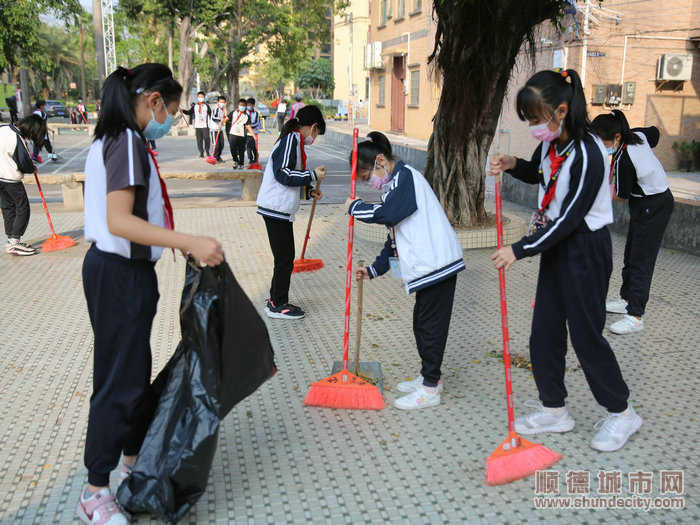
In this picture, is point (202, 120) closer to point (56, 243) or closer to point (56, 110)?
point (56, 243)

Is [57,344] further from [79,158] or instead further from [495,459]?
[79,158]

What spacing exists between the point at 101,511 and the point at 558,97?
8.52 ft

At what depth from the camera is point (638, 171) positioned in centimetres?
439

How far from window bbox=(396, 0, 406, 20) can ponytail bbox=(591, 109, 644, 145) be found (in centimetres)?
2189

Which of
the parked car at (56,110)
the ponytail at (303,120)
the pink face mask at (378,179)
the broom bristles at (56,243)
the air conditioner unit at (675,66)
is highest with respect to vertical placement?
the parked car at (56,110)

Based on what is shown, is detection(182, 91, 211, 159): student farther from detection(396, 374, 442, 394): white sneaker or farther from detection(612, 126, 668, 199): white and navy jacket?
Result: detection(396, 374, 442, 394): white sneaker

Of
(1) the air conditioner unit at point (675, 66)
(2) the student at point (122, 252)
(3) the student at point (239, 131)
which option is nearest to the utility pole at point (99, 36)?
(3) the student at point (239, 131)

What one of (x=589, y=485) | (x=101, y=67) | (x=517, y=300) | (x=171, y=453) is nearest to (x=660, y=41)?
(x=517, y=300)

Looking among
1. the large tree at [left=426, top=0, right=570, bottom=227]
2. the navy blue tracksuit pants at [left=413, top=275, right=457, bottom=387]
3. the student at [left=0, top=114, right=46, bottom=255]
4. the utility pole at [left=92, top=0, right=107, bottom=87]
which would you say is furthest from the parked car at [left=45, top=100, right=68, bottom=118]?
the navy blue tracksuit pants at [left=413, top=275, right=457, bottom=387]

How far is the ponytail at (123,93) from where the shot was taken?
89.1 inches

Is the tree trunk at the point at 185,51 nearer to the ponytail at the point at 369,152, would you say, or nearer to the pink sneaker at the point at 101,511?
the ponytail at the point at 369,152

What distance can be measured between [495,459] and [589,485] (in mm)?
424

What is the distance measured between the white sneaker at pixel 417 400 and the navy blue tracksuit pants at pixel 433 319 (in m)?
0.10

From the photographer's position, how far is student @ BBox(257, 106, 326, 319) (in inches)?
179
